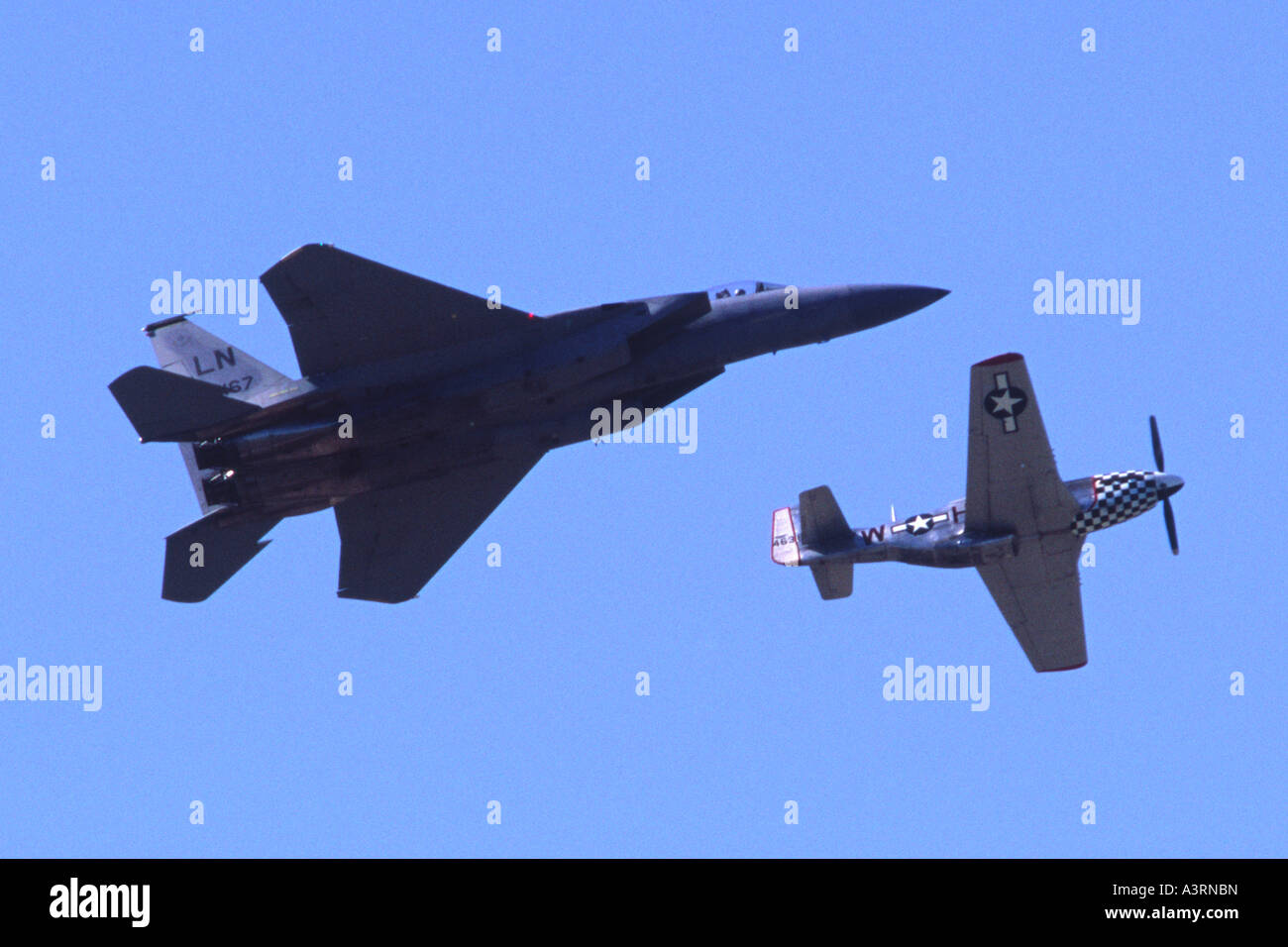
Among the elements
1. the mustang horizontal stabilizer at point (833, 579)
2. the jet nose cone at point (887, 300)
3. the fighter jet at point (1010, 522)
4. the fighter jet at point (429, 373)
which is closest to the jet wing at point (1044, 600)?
the fighter jet at point (1010, 522)

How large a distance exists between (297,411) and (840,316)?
9.60 metres

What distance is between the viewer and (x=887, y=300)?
103 feet

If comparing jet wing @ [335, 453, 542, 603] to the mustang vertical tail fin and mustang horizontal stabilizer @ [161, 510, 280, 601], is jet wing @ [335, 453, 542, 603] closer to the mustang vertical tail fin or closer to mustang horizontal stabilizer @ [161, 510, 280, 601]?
mustang horizontal stabilizer @ [161, 510, 280, 601]

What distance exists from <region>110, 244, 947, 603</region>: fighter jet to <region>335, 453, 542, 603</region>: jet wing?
5.39 ft

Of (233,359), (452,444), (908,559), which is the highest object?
(233,359)

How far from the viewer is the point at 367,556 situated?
111ft

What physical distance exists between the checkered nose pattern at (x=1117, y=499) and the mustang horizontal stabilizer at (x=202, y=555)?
15.3 m

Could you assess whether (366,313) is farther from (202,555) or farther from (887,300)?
(887,300)

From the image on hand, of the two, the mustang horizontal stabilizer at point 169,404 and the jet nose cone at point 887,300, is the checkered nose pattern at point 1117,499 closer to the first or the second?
the jet nose cone at point 887,300

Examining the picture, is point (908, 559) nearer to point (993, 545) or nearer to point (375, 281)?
point (993, 545)

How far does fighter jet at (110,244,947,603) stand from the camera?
30609 millimetres

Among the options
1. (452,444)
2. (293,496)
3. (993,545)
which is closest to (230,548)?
(293,496)

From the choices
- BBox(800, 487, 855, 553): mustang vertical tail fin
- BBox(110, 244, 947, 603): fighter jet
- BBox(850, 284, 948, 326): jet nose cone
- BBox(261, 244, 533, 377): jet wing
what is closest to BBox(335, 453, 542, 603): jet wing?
BBox(110, 244, 947, 603): fighter jet

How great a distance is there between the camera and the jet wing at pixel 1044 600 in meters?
35.2
